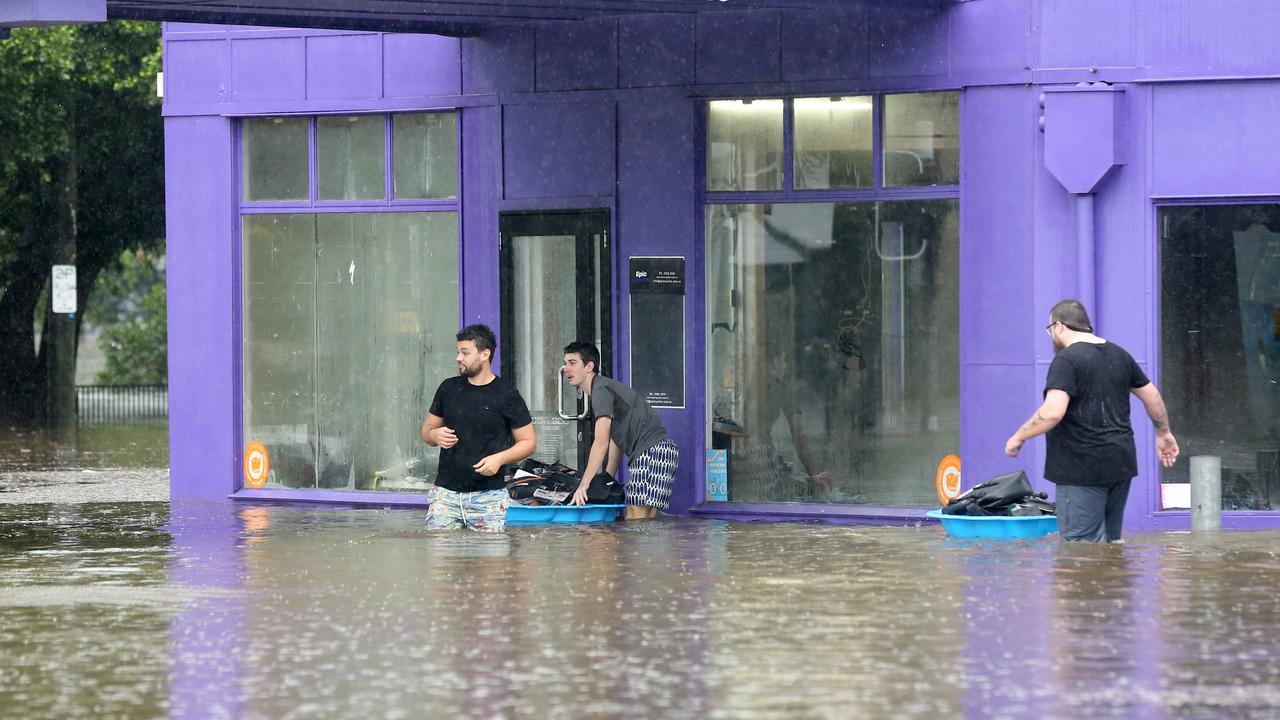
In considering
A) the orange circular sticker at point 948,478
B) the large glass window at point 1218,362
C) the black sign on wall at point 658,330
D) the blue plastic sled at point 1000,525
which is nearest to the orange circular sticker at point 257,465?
the black sign on wall at point 658,330

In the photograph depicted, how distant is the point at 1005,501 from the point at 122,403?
1195 inches

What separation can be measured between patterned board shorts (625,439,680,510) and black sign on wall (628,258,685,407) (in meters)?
0.85

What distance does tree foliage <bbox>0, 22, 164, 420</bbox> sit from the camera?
31.0 m

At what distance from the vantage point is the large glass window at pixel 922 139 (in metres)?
15.4

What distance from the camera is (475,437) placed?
43.4 ft

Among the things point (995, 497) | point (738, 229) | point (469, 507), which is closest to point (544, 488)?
point (469, 507)

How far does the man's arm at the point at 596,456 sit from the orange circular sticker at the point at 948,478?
2.61 metres

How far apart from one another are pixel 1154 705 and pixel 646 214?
9006 millimetres

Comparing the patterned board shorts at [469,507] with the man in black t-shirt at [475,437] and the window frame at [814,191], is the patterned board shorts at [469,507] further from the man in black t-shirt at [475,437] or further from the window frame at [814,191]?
the window frame at [814,191]

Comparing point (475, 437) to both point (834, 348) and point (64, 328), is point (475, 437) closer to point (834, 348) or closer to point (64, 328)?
point (834, 348)

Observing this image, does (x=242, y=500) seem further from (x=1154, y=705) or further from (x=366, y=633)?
(x=1154, y=705)

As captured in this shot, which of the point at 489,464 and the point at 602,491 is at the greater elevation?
the point at 489,464

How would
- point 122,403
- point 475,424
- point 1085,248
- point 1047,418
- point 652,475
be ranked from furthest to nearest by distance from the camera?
point 122,403 < point 652,475 < point 1085,248 < point 475,424 < point 1047,418

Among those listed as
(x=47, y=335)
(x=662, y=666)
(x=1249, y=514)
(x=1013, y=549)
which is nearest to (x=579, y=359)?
(x=1013, y=549)
